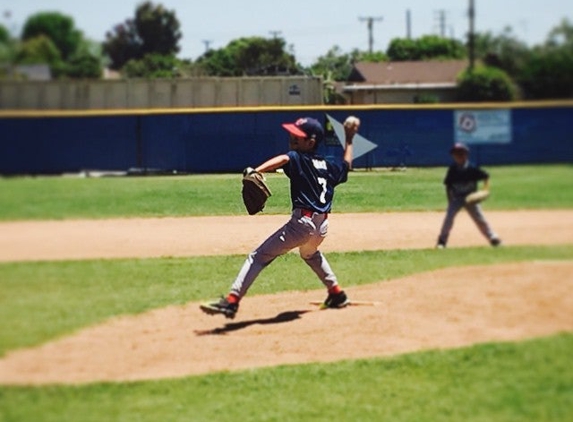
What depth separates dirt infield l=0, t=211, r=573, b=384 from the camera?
10.3ft

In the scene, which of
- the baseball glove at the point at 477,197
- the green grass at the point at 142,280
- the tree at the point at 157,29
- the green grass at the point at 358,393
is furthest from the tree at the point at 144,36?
the baseball glove at the point at 477,197

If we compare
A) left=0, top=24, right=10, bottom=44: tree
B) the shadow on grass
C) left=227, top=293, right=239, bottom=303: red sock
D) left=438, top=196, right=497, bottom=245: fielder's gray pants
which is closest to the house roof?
left=438, top=196, right=497, bottom=245: fielder's gray pants

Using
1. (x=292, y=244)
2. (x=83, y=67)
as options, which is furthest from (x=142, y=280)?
(x=83, y=67)

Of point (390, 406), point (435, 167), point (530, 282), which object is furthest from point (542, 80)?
point (390, 406)

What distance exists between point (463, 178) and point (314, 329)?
1172mm

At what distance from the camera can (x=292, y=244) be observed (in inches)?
126

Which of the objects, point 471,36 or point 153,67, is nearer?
point 153,67

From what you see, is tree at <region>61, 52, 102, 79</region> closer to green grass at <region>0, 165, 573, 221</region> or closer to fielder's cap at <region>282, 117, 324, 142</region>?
green grass at <region>0, 165, 573, 221</region>

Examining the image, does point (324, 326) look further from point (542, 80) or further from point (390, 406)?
point (542, 80)

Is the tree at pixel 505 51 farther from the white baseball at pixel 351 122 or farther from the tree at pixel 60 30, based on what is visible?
the tree at pixel 60 30

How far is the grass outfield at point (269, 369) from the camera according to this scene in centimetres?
270

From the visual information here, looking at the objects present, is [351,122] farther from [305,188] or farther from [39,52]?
[39,52]

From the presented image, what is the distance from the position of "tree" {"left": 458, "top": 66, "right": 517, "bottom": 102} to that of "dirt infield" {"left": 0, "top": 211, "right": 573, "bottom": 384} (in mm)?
722

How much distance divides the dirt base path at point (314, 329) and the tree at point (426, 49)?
4.07 ft
